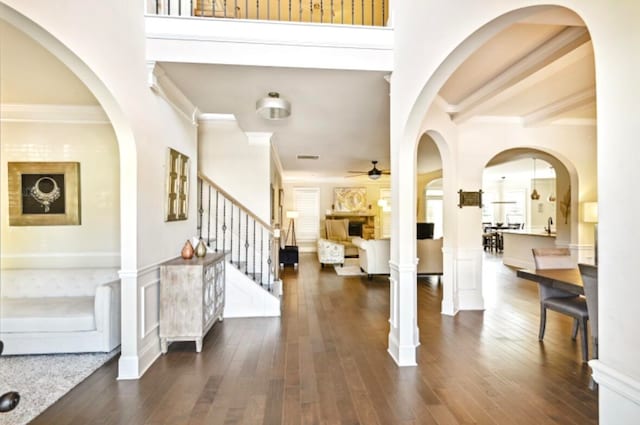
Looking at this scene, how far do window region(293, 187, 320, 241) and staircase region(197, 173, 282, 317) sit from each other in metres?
5.85

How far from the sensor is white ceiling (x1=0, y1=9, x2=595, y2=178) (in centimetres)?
252

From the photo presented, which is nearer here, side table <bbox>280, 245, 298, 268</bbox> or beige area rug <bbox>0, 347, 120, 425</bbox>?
beige area rug <bbox>0, 347, 120, 425</bbox>

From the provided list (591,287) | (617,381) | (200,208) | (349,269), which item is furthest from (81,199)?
(349,269)

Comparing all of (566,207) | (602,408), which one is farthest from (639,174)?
(566,207)

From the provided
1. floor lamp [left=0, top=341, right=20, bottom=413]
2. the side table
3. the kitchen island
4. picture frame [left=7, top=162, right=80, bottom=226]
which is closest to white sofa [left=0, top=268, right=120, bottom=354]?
picture frame [left=7, top=162, right=80, bottom=226]

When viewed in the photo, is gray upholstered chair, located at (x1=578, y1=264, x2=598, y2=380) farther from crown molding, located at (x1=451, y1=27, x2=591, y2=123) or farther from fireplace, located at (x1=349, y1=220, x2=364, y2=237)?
fireplace, located at (x1=349, y1=220, x2=364, y2=237)

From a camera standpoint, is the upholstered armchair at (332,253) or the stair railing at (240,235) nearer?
the stair railing at (240,235)

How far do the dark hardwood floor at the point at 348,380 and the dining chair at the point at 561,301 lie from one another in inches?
7.9

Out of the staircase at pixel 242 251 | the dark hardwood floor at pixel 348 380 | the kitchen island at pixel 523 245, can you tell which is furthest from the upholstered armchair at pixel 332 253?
the kitchen island at pixel 523 245

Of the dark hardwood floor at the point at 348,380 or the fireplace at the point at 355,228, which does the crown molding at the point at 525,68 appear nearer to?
the dark hardwood floor at the point at 348,380

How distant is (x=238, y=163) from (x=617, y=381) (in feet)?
15.9

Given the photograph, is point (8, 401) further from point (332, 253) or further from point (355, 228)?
point (355, 228)

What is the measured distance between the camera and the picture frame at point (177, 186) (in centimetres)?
330

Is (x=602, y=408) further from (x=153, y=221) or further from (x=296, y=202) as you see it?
(x=296, y=202)
